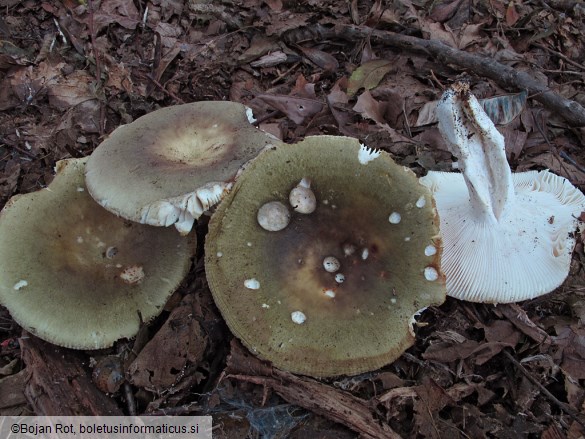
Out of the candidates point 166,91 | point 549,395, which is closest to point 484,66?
point 549,395

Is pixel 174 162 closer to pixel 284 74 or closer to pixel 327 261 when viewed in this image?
pixel 327 261

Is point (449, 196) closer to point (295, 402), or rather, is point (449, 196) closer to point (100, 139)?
point (295, 402)

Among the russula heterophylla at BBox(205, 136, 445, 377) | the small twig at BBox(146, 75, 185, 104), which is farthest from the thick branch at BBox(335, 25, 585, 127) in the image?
the russula heterophylla at BBox(205, 136, 445, 377)

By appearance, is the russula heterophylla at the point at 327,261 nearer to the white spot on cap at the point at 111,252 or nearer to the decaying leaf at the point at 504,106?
the white spot on cap at the point at 111,252

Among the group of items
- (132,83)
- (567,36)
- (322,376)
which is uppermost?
(567,36)

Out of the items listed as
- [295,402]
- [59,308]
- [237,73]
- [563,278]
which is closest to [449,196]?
[563,278]

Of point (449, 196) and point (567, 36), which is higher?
point (567, 36)

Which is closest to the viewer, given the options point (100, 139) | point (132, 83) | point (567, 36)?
point (100, 139)
